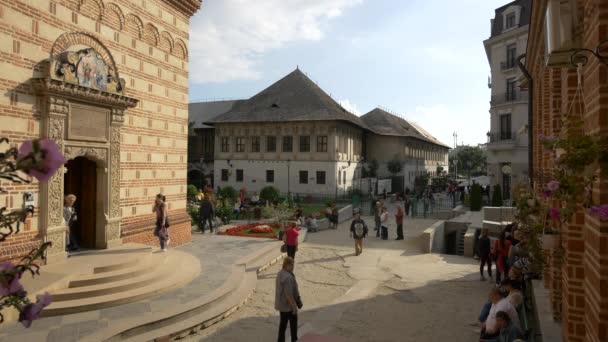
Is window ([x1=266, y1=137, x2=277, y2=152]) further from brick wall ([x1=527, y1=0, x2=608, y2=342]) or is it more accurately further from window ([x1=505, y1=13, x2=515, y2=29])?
brick wall ([x1=527, y1=0, x2=608, y2=342])

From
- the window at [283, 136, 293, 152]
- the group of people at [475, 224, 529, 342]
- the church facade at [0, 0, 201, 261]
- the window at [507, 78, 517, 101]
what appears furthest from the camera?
the window at [283, 136, 293, 152]

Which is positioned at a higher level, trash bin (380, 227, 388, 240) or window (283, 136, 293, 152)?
window (283, 136, 293, 152)

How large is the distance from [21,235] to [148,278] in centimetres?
266

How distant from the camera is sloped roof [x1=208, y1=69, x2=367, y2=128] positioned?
38.2m

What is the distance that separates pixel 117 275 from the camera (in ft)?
29.0

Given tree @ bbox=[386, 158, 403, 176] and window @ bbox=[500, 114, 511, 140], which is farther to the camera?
tree @ bbox=[386, 158, 403, 176]

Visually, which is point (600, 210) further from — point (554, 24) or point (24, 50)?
point (24, 50)

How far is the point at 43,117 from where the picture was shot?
9.12m

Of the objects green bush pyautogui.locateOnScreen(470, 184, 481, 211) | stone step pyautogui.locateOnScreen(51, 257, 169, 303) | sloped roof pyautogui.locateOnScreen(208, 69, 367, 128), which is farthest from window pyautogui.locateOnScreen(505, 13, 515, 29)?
stone step pyautogui.locateOnScreen(51, 257, 169, 303)

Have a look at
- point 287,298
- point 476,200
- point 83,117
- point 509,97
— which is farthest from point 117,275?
point 509,97

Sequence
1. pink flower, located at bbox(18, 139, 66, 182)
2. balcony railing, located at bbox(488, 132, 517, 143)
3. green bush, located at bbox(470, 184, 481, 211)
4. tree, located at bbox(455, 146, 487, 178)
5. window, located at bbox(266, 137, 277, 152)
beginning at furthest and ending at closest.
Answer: tree, located at bbox(455, 146, 487, 178)
window, located at bbox(266, 137, 277, 152)
balcony railing, located at bbox(488, 132, 517, 143)
green bush, located at bbox(470, 184, 481, 211)
pink flower, located at bbox(18, 139, 66, 182)

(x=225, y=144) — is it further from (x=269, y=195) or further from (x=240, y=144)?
(x=269, y=195)

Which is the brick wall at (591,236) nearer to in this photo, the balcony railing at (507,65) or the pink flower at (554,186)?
the pink flower at (554,186)

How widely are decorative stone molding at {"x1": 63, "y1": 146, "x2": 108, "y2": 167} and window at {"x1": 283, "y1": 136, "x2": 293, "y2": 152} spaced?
28.8 metres
